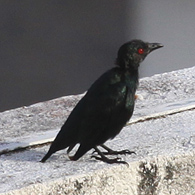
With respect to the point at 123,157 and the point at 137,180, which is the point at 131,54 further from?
the point at 137,180

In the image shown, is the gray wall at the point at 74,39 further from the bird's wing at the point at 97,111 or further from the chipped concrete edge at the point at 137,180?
the chipped concrete edge at the point at 137,180

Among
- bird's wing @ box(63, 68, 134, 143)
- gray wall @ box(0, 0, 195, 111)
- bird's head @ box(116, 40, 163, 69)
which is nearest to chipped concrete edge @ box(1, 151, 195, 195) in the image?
bird's wing @ box(63, 68, 134, 143)

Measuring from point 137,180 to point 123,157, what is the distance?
0.48 ft

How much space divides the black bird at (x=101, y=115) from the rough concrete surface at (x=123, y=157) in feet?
0.30

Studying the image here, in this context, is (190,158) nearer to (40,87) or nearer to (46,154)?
(46,154)

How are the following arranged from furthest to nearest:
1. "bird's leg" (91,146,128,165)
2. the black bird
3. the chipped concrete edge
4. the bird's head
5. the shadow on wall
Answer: the shadow on wall, the bird's head, the black bird, "bird's leg" (91,146,128,165), the chipped concrete edge

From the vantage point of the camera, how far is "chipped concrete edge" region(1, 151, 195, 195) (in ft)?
11.5

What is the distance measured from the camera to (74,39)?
1023 cm

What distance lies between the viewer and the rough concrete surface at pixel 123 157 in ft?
11.7

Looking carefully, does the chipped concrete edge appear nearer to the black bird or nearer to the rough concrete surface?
the rough concrete surface

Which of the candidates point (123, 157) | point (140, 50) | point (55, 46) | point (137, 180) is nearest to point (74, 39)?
point (55, 46)

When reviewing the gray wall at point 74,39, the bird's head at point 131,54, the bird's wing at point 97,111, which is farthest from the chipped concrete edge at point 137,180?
the gray wall at point 74,39

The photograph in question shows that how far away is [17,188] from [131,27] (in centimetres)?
699

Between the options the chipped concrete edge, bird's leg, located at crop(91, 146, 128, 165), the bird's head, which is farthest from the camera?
the bird's head
